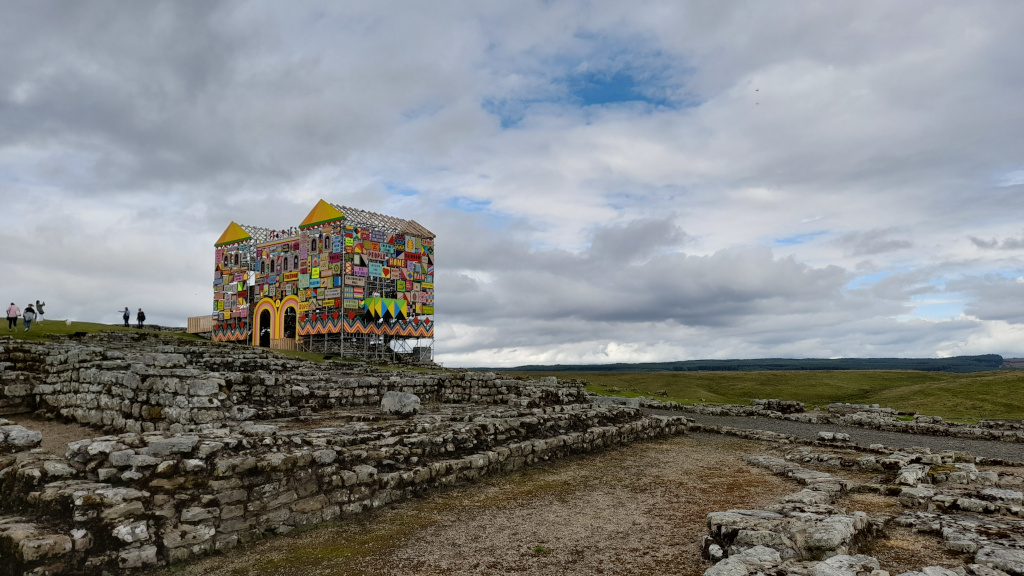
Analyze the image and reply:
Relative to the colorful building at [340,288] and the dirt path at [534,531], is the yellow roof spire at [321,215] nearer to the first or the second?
the colorful building at [340,288]

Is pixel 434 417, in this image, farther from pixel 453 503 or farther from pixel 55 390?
pixel 55 390

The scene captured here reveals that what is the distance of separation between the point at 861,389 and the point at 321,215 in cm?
4030

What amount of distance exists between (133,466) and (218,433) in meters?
1.50

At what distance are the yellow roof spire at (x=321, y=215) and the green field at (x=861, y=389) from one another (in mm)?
17616

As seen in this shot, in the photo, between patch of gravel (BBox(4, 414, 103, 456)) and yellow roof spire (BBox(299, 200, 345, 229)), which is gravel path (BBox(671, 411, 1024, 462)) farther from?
yellow roof spire (BBox(299, 200, 345, 229))

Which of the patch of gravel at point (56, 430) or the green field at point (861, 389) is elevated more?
the patch of gravel at point (56, 430)

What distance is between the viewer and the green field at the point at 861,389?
29.3 meters

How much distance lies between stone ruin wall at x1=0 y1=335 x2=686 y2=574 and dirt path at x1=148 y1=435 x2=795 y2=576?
0.42 m

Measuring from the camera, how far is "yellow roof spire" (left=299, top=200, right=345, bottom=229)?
40.0 metres

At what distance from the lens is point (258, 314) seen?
4525 centimetres

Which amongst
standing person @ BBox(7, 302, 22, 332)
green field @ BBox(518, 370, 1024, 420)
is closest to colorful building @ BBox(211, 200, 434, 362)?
green field @ BBox(518, 370, 1024, 420)

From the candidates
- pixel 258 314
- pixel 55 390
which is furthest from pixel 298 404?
pixel 258 314

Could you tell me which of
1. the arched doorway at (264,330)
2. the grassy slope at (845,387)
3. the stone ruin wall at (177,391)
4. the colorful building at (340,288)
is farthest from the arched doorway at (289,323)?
the stone ruin wall at (177,391)

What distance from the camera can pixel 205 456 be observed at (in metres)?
7.29
